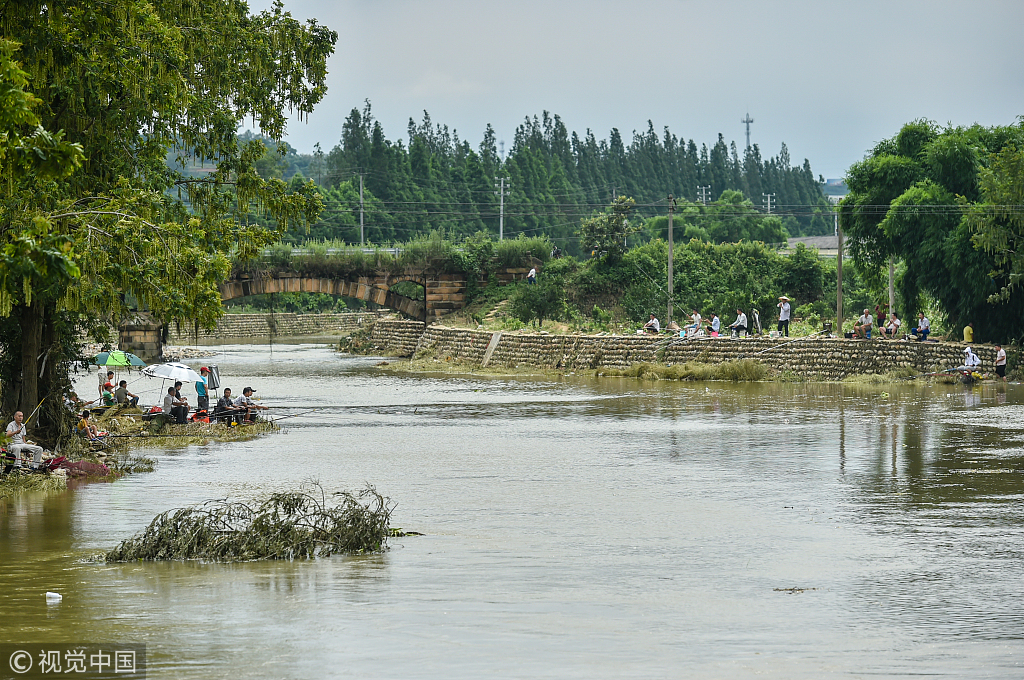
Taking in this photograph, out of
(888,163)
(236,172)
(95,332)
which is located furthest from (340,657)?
(888,163)

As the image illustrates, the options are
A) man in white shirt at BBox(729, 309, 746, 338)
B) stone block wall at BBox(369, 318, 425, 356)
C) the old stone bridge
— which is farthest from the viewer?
stone block wall at BBox(369, 318, 425, 356)

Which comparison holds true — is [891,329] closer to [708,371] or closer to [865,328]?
[865,328]

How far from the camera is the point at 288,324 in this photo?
284 ft

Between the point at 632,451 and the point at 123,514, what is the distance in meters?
10.6

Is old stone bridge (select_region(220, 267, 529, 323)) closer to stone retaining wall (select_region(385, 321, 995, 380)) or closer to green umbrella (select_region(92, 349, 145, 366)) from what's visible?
stone retaining wall (select_region(385, 321, 995, 380))

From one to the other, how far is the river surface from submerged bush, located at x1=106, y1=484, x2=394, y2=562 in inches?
13.9

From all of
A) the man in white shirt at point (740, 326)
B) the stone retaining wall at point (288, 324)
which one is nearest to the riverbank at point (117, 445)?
the man in white shirt at point (740, 326)

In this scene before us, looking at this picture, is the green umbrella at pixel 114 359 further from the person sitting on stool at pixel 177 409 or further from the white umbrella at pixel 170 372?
the person sitting on stool at pixel 177 409

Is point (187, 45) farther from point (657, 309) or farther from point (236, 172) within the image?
point (657, 309)

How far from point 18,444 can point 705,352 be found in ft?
93.0

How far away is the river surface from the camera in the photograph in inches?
382

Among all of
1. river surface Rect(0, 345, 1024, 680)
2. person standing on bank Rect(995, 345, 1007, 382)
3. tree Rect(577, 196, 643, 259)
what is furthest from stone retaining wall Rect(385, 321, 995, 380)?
river surface Rect(0, 345, 1024, 680)

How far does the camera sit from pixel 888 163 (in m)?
43.8

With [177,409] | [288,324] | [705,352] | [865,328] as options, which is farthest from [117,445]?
[288,324]
